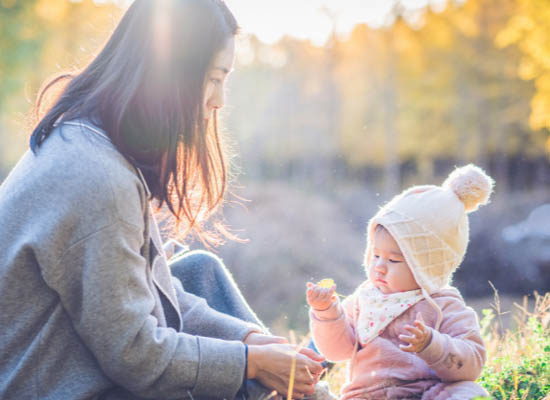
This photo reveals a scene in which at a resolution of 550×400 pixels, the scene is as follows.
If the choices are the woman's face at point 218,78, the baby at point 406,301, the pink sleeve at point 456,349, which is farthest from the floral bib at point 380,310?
the woman's face at point 218,78

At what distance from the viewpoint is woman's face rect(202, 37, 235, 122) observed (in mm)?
1923

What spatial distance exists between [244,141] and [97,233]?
22.6 m

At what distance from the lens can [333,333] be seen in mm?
2229

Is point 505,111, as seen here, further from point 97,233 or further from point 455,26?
point 97,233

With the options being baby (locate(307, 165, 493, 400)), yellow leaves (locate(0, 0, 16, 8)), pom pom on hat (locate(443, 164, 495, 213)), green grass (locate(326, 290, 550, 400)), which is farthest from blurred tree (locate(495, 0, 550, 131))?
yellow leaves (locate(0, 0, 16, 8))

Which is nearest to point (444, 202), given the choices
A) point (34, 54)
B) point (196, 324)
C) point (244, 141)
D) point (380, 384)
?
point (380, 384)

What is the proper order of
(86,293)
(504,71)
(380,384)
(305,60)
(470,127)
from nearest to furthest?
(86,293) → (380,384) → (504,71) → (470,127) → (305,60)

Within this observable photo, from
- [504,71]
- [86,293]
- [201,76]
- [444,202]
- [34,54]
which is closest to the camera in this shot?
[86,293]

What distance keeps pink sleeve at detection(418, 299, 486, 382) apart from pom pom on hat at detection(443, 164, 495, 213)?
0.42 m

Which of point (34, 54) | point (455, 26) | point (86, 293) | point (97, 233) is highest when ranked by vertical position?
point (34, 54)

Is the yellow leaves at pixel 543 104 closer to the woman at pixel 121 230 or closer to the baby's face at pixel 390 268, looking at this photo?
the baby's face at pixel 390 268

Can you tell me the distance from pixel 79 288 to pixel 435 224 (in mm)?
1267

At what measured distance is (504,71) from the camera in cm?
1745

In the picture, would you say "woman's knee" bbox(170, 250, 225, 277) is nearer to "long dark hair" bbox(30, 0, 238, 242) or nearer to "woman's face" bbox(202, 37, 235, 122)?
"long dark hair" bbox(30, 0, 238, 242)
